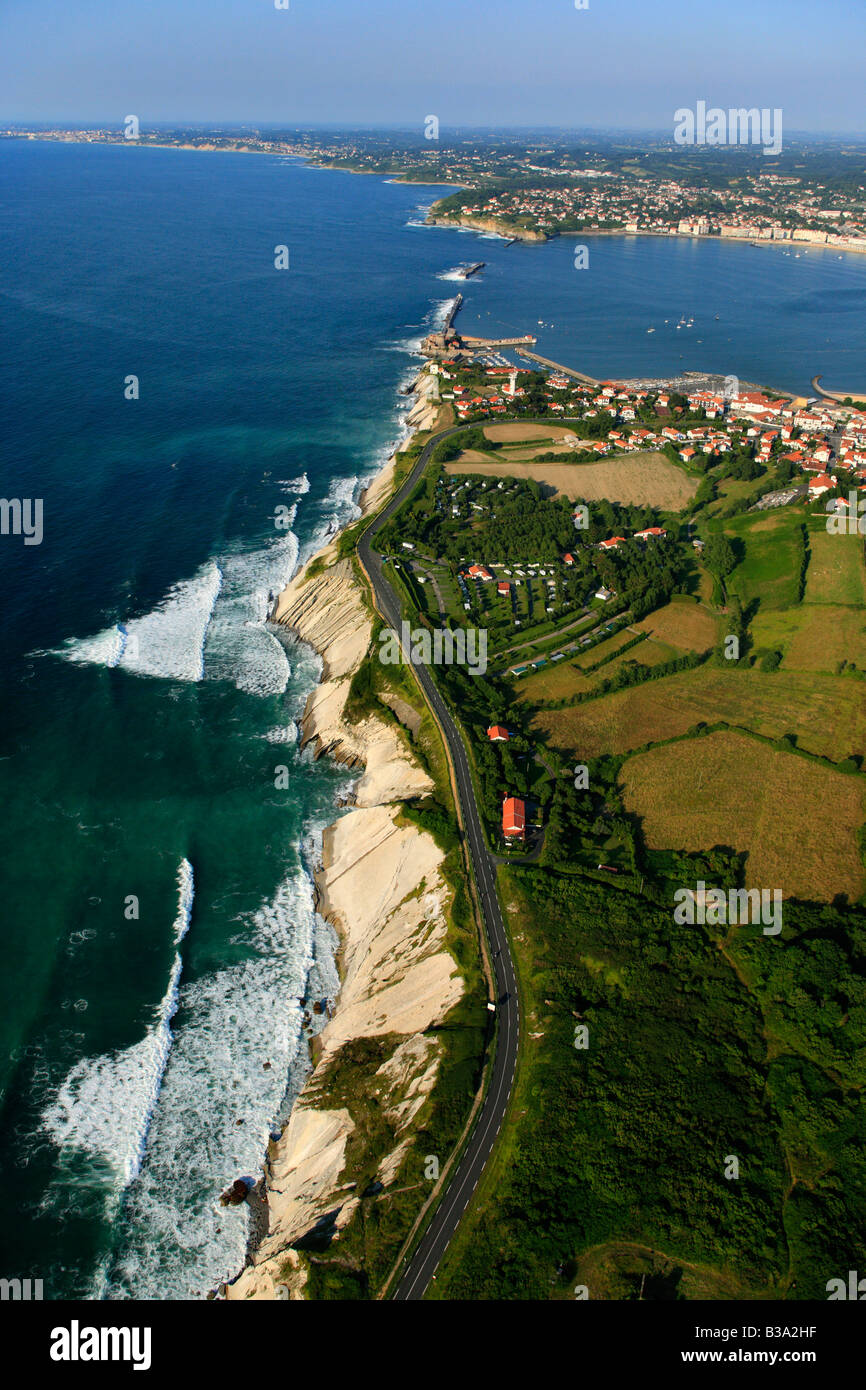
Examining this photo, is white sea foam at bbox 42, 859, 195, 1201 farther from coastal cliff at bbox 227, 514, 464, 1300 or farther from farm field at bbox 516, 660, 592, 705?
farm field at bbox 516, 660, 592, 705

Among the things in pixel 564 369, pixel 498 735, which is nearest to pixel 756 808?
pixel 498 735

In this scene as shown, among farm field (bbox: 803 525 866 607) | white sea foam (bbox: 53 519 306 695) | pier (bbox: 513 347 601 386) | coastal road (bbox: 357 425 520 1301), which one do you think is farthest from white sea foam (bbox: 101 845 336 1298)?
pier (bbox: 513 347 601 386)

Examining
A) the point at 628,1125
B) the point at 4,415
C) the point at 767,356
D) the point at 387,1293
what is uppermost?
the point at 767,356

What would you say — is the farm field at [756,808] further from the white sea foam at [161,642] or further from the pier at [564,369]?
the pier at [564,369]

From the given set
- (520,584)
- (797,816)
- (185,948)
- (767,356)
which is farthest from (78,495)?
(767,356)

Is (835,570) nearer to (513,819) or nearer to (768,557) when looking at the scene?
(768,557)

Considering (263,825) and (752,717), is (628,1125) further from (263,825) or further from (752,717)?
(752,717)

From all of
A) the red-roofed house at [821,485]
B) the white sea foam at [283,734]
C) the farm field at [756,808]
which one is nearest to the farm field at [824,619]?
the red-roofed house at [821,485]
